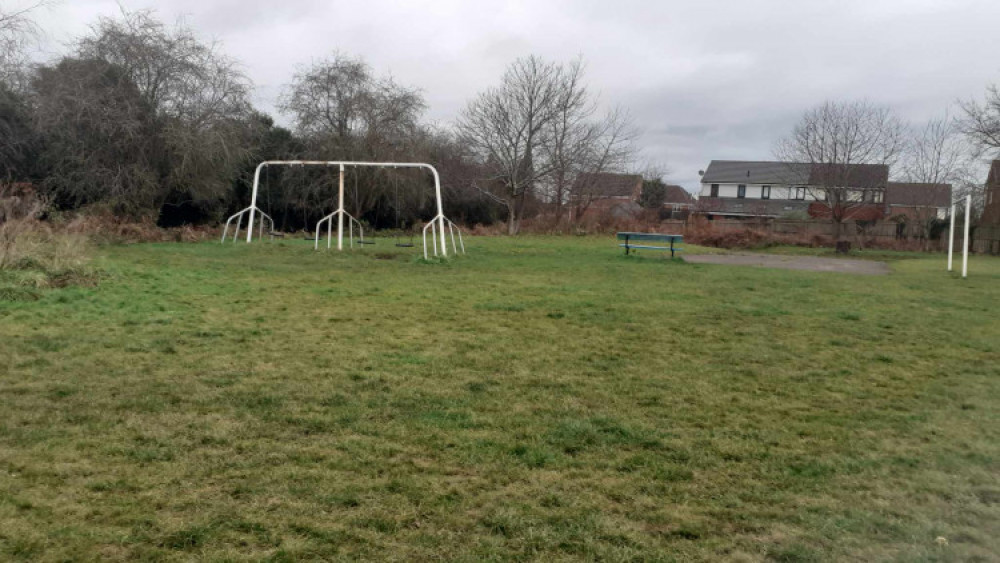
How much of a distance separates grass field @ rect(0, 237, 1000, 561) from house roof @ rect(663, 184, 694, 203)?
7020 cm

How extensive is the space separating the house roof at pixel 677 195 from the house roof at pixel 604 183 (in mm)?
35772

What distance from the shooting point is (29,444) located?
370 centimetres

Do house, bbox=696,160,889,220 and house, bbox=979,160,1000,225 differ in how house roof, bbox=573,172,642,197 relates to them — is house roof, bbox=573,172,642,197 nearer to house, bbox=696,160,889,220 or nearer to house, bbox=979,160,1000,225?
house, bbox=696,160,889,220

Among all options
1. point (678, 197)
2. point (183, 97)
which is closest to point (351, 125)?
point (183, 97)

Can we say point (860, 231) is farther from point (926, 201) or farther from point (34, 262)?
point (34, 262)

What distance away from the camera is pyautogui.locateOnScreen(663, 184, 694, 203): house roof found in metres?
77.2

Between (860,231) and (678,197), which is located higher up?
(678,197)

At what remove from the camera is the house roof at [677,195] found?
77244 mm

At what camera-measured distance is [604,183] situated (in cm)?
3925

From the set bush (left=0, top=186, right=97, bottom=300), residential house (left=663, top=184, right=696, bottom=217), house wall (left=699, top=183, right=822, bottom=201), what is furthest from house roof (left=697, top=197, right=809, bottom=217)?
bush (left=0, top=186, right=97, bottom=300)

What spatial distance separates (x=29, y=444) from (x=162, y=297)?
20.1 ft

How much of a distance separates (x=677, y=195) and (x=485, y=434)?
7874 centimetres

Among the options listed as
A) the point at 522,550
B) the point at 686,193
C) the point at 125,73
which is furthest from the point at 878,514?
the point at 686,193

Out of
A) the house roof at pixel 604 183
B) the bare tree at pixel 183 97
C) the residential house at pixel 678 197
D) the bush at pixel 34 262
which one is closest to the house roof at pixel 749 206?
the residential house at pixel 678 197
